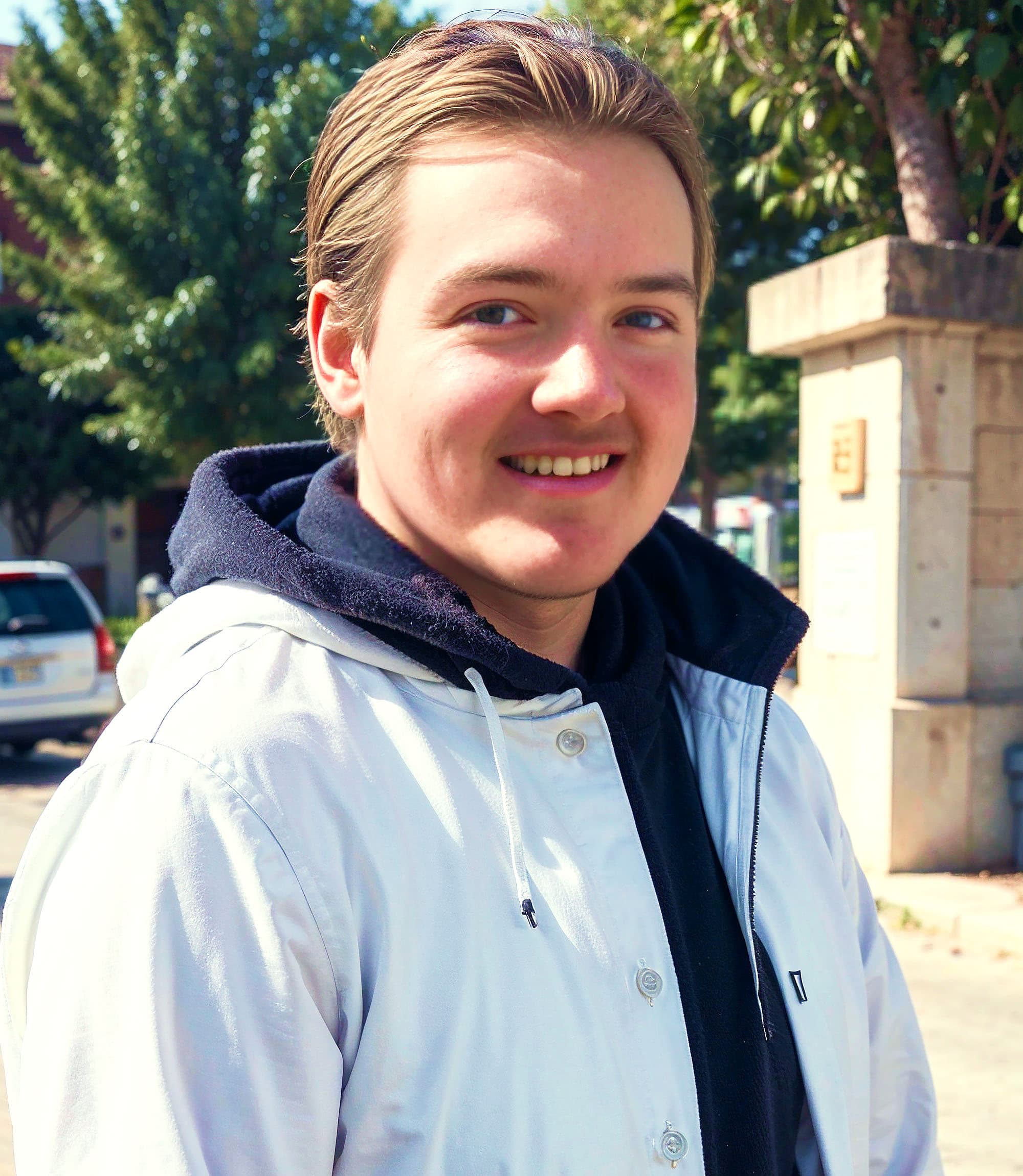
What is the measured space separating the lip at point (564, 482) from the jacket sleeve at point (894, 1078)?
707mm

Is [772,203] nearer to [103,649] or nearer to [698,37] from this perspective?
[698,37]

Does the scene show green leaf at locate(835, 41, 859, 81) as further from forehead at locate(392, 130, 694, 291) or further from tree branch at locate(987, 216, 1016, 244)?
forehead at locate(392, 130, 694, 291)

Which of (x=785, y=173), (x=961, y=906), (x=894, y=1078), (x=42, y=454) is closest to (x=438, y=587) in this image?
(x=894, y=1078)

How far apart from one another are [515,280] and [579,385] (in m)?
0.13

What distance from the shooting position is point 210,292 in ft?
47.2

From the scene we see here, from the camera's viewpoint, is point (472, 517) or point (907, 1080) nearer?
point (472, 517)

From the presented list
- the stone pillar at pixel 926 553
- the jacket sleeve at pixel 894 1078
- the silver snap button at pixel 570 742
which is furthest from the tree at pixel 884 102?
the silver snap button at pixel 570 742

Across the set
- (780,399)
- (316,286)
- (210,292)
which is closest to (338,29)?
(210,292)

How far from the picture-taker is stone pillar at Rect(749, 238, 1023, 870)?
612cm

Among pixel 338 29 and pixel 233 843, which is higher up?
pixel 338 29

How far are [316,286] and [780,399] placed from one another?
1677 cm

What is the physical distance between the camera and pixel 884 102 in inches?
253

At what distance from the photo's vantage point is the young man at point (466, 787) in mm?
1049

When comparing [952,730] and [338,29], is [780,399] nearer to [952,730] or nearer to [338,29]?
[338,29]
